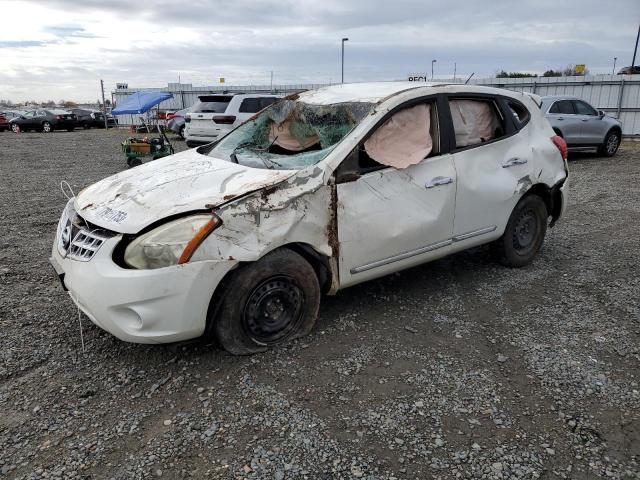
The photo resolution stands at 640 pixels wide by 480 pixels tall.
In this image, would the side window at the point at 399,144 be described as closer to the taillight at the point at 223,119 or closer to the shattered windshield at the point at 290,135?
the shattered windshield at the point at 290,135

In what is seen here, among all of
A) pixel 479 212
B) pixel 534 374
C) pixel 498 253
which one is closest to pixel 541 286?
pixel 498 253

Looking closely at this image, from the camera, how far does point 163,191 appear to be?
10.5 feet

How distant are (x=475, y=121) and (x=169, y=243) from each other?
9.29 feet

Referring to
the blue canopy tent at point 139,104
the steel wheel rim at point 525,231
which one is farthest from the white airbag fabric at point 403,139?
the blue canopy tent at point 139,104

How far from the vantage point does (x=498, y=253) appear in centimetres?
484

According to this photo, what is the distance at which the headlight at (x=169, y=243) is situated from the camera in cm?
286

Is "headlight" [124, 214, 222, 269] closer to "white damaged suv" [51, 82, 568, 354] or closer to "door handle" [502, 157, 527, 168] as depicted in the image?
"white damaged suv" [51, 82, 568, 354]

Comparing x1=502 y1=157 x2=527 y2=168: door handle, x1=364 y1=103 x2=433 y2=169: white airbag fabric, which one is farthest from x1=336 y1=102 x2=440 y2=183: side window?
x1=502 y1=157 x2=527 y2=168: door handle

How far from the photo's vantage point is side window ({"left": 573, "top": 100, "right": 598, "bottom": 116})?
1291cm

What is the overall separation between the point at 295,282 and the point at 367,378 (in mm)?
759

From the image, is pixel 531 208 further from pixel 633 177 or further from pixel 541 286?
pixel 633 177

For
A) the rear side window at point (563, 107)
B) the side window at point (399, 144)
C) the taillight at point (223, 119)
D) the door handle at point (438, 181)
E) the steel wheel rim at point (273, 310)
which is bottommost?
the steel wheel rim at point (273, 310)

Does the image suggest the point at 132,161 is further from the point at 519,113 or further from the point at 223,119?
the point at 519,113

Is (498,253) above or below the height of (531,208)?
below
